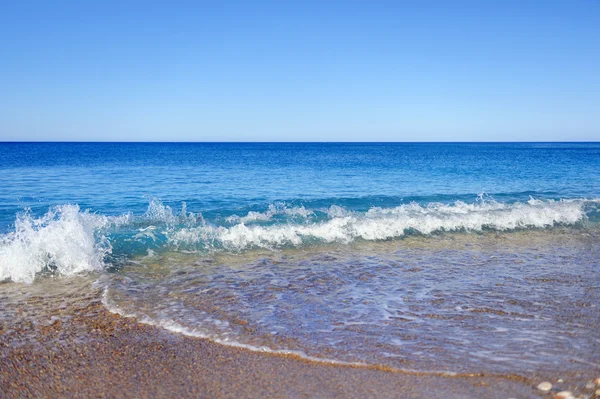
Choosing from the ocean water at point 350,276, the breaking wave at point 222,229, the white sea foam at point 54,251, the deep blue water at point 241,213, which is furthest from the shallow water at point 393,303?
the deep blue water at point 241,213

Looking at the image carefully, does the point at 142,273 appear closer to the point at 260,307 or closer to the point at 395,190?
the point at 260,307

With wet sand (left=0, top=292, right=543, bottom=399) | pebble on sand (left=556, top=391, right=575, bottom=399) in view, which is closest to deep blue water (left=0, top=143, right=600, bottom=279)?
wet sand (left=0, top=292, right=543, bottom=399)

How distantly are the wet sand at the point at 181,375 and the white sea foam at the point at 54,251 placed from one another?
3.23m

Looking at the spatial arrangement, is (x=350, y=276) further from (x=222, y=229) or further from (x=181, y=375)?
(x=222, y=229)

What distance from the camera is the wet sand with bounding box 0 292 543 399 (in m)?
4.22

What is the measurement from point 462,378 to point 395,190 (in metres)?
18.9

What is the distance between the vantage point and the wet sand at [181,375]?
422cm

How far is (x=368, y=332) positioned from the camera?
5.66 meters

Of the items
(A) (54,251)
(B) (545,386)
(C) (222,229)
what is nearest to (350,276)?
Answer: (B) (545,386)

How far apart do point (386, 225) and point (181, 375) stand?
902cm

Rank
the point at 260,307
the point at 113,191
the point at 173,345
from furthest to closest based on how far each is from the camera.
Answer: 1. the point at 113,191
2. the point at 260,307
3. the point at 173,345

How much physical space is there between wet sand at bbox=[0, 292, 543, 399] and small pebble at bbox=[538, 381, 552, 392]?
77mm

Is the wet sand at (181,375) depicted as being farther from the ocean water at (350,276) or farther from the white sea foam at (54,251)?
the white sea foam at (54,251)

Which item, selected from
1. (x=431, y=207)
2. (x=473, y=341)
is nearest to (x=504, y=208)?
(x=431, y=207)
